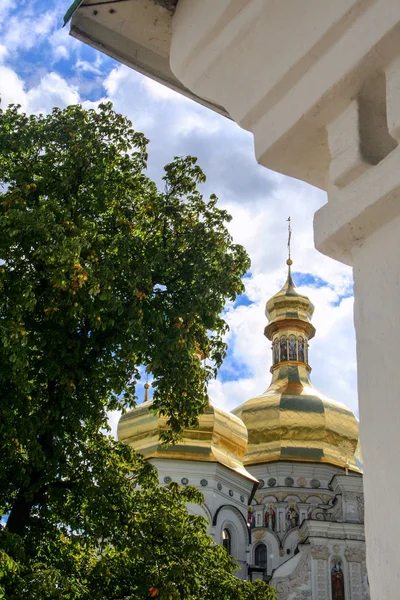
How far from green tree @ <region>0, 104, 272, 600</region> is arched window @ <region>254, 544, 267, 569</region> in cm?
2131

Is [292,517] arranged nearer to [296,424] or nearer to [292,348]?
[296,424]

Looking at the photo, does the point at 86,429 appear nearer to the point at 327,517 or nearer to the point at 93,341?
the point at 93,341

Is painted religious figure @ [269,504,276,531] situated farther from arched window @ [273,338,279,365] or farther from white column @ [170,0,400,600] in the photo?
white column @ [170,0,400,600]

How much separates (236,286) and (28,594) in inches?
181

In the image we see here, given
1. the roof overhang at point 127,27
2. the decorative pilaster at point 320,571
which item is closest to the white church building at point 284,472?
the decorative pilaster at point 320,571

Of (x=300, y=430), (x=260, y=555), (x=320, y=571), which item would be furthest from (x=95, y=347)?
(x=300, y=430)

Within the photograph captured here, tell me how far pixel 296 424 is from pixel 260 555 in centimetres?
566

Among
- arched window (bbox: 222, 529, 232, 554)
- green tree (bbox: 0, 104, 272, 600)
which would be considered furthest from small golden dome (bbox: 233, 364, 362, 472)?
green tree (bbox: 0, 104, 272, 600)

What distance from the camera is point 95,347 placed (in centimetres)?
959

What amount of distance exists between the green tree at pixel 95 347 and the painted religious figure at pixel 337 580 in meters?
16.1

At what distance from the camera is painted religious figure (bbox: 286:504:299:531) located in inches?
1228

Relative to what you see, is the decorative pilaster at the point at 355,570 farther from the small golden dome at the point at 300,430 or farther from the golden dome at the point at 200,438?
the small golden dome at the point at 300,430

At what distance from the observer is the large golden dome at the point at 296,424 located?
33.1 metres

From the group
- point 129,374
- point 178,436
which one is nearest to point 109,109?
point 129,374
